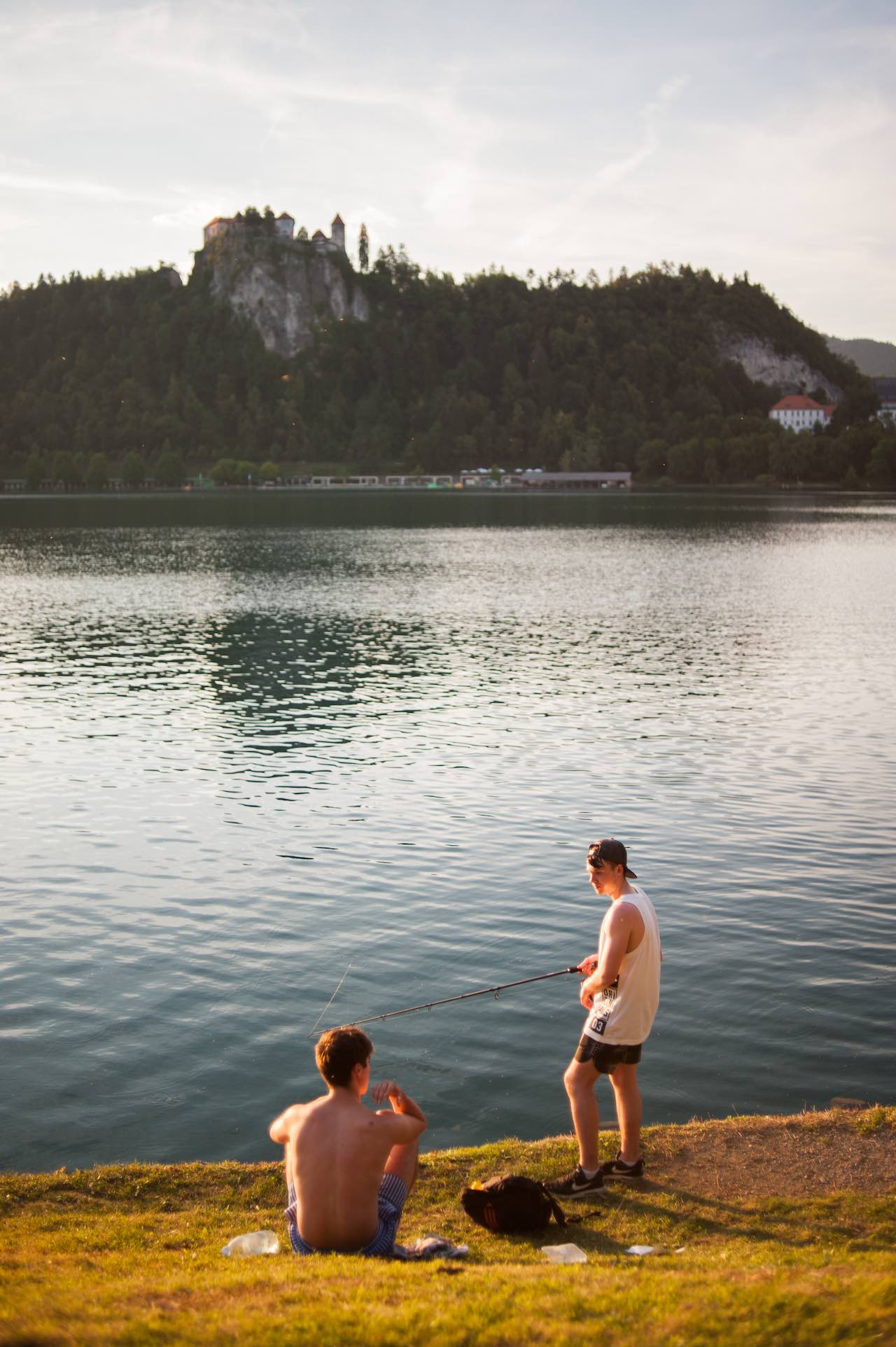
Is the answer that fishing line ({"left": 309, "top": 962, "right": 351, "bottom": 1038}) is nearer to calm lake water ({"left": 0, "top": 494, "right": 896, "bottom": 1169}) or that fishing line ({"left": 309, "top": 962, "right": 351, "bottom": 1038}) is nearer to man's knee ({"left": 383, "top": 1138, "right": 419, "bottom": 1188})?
calm lake water ({"left": 0, "top": 494, "right": 896, "bottom": 1169})

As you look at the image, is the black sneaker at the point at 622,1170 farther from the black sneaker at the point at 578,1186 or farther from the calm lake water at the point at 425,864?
the calm lake water at the point at 425,864

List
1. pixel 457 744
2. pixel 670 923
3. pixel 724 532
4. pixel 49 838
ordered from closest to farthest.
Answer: pixel 670 923, pixel 49 838, pixel 457 744, pixel 724 532

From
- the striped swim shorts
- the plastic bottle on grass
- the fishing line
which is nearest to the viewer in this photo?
the striped swim shorts

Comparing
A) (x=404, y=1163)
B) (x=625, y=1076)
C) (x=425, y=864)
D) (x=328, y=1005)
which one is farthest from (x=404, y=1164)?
(x=425, y=864)

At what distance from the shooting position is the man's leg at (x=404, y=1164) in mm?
7449

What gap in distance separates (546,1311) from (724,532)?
375ft

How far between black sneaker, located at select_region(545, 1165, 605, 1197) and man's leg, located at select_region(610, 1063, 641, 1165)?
0.88 ft

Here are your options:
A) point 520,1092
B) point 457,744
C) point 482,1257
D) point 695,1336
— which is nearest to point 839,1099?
point 520,1092

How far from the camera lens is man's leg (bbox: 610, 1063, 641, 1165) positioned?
841 centimetres

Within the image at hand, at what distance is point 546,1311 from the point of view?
5.78 meters

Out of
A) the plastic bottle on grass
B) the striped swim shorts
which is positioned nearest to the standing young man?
the striped swim shorts

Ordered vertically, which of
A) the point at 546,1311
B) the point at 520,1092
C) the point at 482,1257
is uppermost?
the point at 546,1311

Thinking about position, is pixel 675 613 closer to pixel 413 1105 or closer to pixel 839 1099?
pixel 839 1099

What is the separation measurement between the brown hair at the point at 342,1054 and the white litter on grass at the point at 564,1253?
1.71 m
